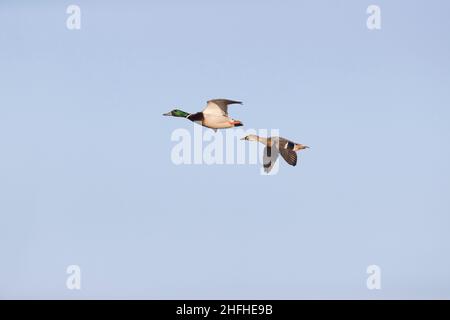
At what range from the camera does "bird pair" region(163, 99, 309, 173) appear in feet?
7.97

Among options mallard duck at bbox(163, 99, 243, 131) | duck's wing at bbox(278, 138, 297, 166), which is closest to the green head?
mallard duck at bbox(163, 99, 243, 131)

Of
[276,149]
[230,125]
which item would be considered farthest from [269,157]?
[230,125]

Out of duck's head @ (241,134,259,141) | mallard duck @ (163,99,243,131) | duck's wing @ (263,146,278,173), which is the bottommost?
duck's wing @ (263,146,278,173)

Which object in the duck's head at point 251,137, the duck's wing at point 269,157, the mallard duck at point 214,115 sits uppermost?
the mallard duck at point 214,115

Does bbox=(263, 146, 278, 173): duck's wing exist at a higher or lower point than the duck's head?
lower

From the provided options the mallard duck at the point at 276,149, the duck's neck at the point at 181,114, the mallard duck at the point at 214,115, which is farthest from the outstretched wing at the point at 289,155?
the duck's neck at the point at 181,114

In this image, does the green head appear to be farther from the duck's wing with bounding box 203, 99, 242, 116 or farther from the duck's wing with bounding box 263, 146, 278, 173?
the duck's wing with bounding box 263, 146, 278, 173

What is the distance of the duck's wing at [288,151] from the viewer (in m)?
2.42

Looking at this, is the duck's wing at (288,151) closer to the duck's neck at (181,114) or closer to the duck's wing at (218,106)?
the duck's wing at (218,106)

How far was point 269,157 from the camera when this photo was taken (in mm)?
2453

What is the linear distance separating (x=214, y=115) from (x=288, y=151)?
26cm
